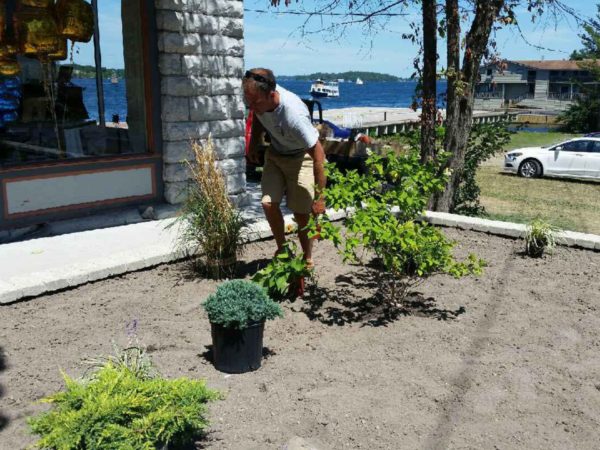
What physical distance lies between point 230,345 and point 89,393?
51.7 inches

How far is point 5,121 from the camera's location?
7074 mm

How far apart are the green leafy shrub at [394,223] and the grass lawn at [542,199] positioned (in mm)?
5723

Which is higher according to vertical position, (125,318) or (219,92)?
(219,92)

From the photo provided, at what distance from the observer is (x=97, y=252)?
6.43 meters

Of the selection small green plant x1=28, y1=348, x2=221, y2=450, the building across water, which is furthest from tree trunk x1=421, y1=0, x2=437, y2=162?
the building across water

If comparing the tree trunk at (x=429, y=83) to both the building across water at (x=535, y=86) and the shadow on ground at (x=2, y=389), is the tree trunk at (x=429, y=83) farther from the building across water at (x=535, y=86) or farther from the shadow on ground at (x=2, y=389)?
the building across water at (x=535, y=86)

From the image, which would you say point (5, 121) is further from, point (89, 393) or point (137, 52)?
point (89, 393)

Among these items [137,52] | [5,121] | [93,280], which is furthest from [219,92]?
[93,280]

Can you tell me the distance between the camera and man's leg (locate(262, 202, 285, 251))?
5230mm

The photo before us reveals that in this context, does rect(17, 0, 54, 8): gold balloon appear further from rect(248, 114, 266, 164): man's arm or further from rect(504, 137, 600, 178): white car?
rect(504, 137, 600, 178): white car

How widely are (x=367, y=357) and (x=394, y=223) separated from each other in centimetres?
100

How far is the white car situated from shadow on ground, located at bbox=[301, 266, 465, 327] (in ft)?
50.6

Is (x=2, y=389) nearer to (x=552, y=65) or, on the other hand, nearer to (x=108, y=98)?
(x=108, y=98)

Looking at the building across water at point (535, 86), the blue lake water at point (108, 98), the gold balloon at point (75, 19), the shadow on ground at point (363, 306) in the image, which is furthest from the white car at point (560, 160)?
the building across water at point (535, 86)
